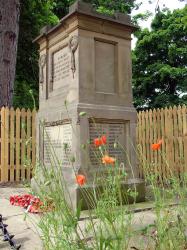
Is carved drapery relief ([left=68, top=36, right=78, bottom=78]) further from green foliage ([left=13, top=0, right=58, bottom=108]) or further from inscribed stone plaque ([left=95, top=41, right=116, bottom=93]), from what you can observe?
green foliage ([left=13, top=0, right=58, bottom=108])

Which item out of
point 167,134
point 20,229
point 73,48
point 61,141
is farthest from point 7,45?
point 20,229

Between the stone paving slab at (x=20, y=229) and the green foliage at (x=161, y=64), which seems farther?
the green foliage at (x=161, y=64)

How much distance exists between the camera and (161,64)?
22312 mm

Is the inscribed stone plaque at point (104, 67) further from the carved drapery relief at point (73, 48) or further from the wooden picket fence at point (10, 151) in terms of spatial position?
the wooden picket fence at point (10, 151)

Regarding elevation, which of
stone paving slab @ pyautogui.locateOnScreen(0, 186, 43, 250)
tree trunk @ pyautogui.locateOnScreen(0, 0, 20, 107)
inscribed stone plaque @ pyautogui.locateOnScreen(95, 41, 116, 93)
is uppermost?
tree trunk @ pyautogui.locateOnScreen(0, 0, 20, 107)

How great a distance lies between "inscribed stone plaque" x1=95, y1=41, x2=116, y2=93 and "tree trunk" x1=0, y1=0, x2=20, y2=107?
5.63 m

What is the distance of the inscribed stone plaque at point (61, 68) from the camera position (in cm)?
548

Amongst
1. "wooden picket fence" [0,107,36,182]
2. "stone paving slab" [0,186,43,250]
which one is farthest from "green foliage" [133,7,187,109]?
"stone paving slab" [0,186,43,250]

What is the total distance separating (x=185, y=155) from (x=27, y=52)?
367 inches

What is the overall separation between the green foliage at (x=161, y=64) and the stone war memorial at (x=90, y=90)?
16424 millimetres

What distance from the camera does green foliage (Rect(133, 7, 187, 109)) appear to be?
71.3 feet

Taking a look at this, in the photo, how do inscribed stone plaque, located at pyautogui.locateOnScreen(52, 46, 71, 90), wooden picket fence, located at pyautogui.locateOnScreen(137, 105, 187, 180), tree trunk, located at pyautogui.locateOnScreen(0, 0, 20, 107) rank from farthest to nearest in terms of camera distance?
tree trunk, located at pyautogui.locateOnScreen(0, 0, 20, 107), wooden picket fence, located at pyautogui.locateOnScreen(137, 105, 187, 180), inscribed stone plaque, located at pyautogui.locateOnScreen(52, 46, 71, 90)

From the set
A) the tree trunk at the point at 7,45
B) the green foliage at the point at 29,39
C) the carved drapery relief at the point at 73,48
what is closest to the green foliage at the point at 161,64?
the green foliage at the point at 29,39

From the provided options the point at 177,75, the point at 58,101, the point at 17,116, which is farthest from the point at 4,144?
the point at 177,75
